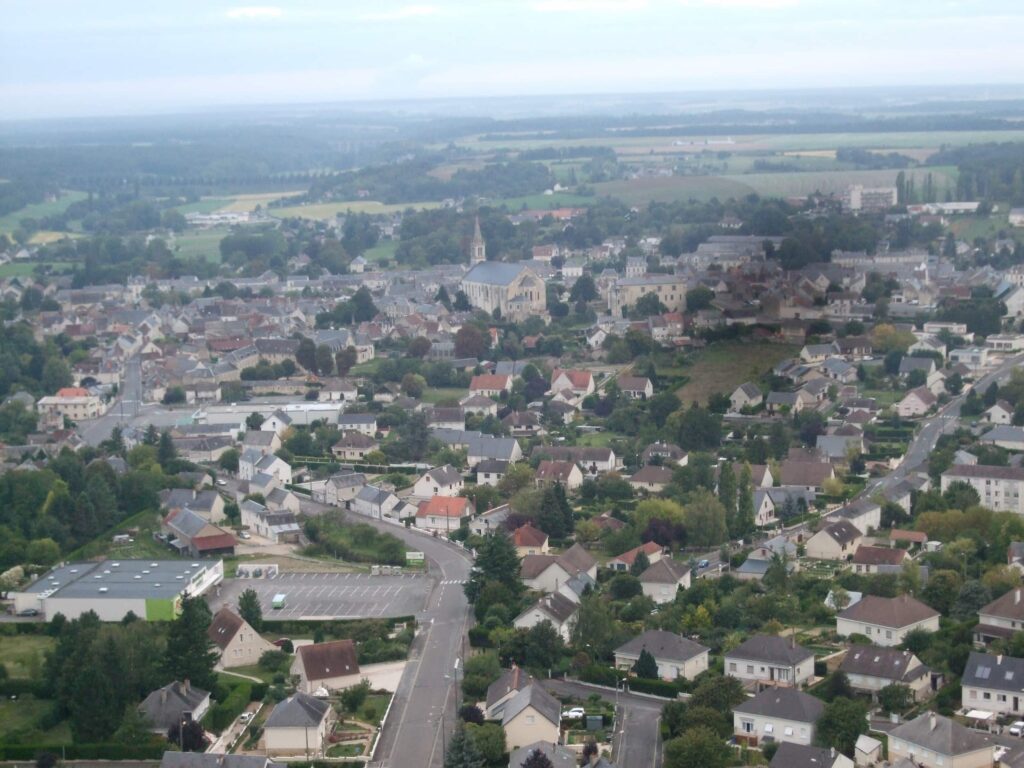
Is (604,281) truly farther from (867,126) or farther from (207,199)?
(207,199)

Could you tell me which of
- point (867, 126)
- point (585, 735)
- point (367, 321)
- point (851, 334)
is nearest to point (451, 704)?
point (585, 735)

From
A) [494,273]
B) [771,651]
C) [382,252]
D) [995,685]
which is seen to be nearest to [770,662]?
[771,651]

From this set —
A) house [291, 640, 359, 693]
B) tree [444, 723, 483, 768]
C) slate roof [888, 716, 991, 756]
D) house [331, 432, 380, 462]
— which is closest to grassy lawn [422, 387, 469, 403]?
house [331, 432, 380, 462]

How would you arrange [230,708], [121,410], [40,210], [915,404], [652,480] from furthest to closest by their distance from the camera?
1. [40,210]
2. [121,410]
3. [915,404]
4. [652,480]
5. [230,708]

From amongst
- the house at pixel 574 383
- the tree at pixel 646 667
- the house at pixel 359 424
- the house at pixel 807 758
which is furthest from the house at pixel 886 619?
the house at pixel 574 383

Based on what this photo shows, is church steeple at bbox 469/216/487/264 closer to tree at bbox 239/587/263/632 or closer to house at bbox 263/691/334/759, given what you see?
tree at bbox 239/587/263/632

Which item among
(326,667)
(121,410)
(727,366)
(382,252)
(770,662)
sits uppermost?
(770,662)

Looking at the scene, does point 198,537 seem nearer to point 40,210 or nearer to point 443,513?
point 443,513
